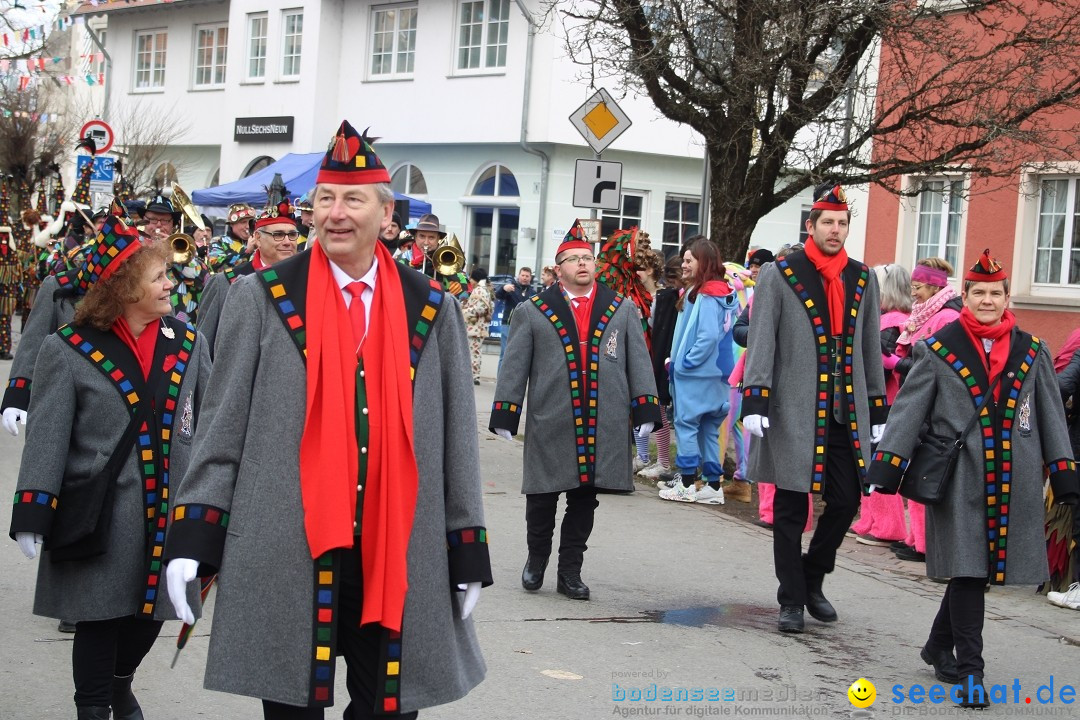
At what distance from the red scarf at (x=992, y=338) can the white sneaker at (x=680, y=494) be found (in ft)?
16.6

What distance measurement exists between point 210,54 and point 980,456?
3504 centimetres

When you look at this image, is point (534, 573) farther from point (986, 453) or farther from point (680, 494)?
point (680, 494)

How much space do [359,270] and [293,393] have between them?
0.38m

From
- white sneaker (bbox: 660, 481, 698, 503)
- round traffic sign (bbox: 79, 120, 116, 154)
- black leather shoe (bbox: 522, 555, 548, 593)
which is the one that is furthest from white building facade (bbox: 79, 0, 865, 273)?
black leather shoe (bbox: 522, 555, 548, 593)

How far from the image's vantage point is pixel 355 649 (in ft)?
11.6

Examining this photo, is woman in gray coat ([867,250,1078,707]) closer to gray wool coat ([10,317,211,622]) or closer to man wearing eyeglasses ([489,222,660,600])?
man wearing eyeglasses ([489,222,660,600])

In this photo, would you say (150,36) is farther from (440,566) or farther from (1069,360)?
(440,566)

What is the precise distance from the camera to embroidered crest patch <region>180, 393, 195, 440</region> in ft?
15.9

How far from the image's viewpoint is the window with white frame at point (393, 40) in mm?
32344

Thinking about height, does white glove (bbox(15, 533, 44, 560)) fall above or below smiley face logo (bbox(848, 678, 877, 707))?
above

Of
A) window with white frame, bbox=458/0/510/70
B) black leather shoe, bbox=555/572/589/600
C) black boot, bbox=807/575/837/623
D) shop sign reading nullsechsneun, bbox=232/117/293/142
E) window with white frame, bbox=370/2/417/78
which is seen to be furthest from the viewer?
shop sign reading nullsechsneun, bbox=232/117/293/142

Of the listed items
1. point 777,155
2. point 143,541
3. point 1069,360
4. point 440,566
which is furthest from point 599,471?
point 777,155

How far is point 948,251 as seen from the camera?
19484 mm

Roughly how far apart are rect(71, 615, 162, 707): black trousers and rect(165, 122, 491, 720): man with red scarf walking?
4.28ft
